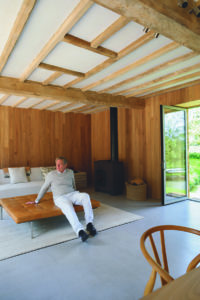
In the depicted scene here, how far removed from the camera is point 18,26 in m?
2.19

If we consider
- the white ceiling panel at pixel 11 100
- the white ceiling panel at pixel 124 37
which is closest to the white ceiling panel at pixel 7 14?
the white ceiling panel at pixel 124 37

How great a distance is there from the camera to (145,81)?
424cm

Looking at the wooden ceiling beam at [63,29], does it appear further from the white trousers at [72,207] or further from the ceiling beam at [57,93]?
the white trousers at [72,207]

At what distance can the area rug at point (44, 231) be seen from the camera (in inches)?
104

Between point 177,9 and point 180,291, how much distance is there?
2.02 m

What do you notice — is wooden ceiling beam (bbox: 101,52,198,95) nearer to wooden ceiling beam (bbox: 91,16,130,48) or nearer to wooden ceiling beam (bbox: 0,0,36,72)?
wooden ceiling beam (bbox: 91,16,130,48)

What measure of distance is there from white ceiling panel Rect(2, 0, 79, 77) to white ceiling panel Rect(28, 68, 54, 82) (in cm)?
25

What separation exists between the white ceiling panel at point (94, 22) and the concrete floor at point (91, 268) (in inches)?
100

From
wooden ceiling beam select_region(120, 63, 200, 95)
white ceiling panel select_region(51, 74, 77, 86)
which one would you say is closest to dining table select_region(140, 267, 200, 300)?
wooden ceiling beam select_region(120, 63, 200, 95)

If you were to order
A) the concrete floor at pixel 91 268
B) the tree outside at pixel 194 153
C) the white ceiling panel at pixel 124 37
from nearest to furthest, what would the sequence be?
1. the concrete floor at pixel 91 268
2. the white ceiling panel at pixel 124 37
3. the tree outside at pixel 194 153

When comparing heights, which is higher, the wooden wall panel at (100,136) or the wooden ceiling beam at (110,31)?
the wooden ceiling beam at (110,31)

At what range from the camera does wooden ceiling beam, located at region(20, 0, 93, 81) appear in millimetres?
1894

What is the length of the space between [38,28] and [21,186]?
367 cm

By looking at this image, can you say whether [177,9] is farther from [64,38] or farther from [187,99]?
[187,99]
